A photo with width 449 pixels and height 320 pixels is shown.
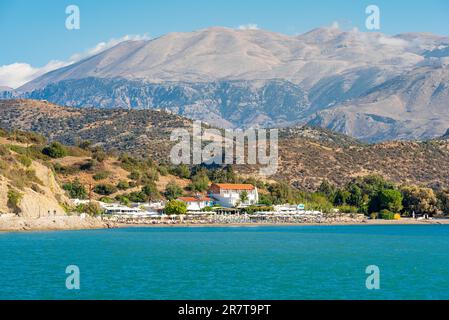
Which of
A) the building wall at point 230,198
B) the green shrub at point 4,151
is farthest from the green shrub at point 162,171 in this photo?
the green shrub at point 4,151

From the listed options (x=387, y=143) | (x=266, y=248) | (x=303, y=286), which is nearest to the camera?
(x=303, y=286)

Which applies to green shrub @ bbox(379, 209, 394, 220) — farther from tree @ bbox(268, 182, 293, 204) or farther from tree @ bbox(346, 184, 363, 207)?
tree @ bbox(268, 182, 293, 204)

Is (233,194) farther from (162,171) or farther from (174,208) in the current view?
(174,208)

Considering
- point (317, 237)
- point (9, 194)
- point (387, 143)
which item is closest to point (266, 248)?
point (317, 237)

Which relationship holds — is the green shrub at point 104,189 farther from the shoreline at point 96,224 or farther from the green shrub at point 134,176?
the shoreline at point 96,224
